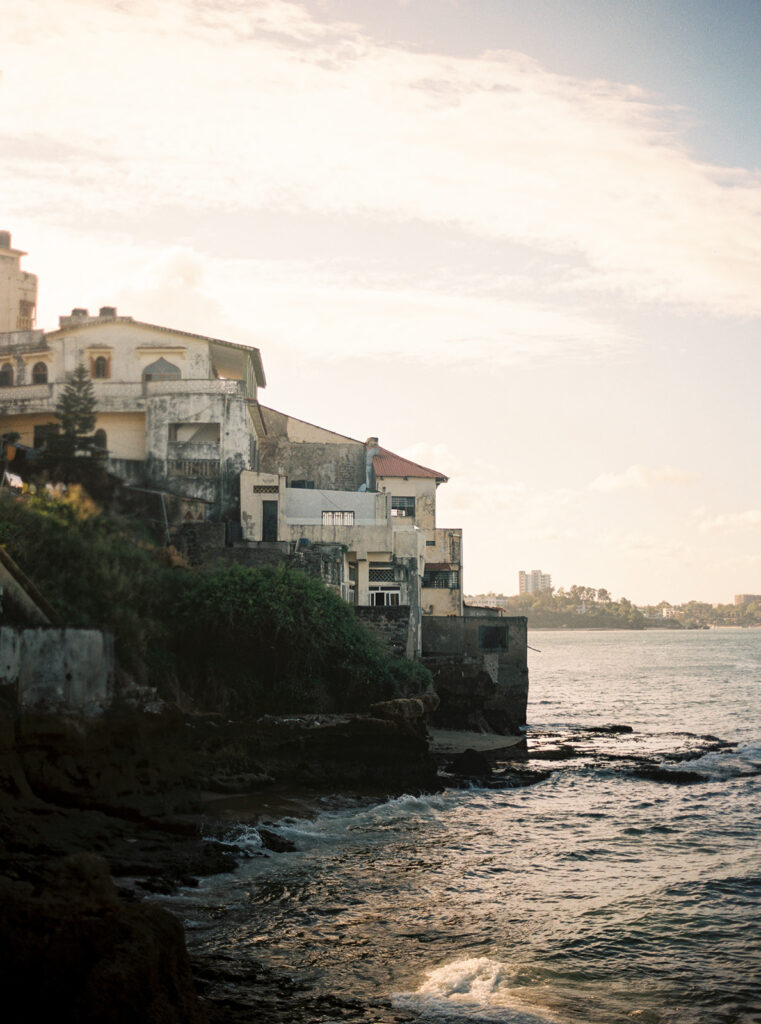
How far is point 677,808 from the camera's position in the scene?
26609mm

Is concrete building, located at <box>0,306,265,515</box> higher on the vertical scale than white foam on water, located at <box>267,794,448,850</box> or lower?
higher

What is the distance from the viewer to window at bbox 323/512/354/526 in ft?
136

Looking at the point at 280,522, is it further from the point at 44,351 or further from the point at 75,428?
the point at 44,351

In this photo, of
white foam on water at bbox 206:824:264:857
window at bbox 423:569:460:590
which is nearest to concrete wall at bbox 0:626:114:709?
white foam on water at bbox 206:824:264:857

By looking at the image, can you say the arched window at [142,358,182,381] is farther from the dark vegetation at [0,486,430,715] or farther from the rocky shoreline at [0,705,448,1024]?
the rocky shoreline at [0,705,448,1024]

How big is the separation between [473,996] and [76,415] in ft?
96.3

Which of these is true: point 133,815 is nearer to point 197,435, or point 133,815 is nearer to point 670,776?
point 670,776

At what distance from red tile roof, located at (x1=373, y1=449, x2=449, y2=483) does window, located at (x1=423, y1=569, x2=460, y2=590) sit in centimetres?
466

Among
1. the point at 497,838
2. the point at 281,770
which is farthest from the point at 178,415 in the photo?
the point at 497,838

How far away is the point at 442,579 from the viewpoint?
47156 mm

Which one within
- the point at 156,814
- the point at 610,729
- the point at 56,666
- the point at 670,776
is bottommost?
the point at 610,729

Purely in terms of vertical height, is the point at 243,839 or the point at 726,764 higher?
the point at 243,839

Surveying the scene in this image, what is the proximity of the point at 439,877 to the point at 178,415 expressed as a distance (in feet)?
85.7

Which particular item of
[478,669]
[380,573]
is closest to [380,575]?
[380,573]
